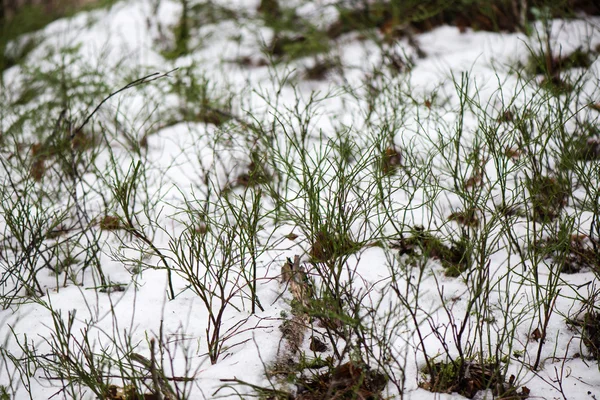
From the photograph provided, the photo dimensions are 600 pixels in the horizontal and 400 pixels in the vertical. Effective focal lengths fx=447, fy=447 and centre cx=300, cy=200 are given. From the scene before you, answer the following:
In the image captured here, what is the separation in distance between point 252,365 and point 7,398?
0.68m

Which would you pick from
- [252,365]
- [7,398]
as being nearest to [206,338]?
[252,365]

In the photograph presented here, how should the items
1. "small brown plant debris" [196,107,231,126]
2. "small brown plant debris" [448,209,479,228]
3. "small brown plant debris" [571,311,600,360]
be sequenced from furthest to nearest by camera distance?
"small brown plant debris" [196,107,231,126] < "small brown plant debris" [448,209,479,228] < "small brown plant debris" [571,311,600,360]

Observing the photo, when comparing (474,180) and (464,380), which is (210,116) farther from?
(464,380)

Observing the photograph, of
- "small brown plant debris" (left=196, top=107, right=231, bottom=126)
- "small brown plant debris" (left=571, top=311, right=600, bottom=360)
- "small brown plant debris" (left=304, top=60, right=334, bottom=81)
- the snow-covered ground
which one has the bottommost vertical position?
Result: "small brown plant debris" (left=571, top=311, right=600, bottom=360)

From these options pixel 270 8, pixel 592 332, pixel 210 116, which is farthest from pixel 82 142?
pixel 270 8

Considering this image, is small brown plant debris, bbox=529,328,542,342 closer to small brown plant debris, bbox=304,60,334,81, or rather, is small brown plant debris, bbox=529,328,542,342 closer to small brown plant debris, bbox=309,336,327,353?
small brown plant debris, bbox=309,336,327,353

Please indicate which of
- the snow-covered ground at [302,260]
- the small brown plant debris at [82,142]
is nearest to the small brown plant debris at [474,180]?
the snow-covered ground at [302,260]

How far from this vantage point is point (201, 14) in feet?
14.0

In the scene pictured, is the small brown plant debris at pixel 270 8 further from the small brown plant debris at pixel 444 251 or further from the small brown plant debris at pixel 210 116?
the small brown plant debris at pixel 444 251

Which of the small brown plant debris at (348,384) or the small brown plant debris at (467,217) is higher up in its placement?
the small brown plant debris at (467,217)

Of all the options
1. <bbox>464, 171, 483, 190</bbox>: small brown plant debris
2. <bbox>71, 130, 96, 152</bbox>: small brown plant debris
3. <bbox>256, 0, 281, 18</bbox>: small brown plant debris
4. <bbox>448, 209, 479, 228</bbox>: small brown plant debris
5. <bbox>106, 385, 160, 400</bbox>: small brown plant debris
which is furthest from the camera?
<bbox>256, 0, 281, 18</bbox>: small brown plant debris

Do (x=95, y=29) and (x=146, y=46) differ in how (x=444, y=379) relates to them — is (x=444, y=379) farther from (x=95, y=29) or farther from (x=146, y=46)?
(x=95, y=29)

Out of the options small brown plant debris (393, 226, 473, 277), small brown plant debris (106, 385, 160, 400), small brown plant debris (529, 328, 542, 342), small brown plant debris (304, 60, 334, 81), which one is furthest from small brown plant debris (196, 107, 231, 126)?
small brown plant debris (529, 328, 542, 342)

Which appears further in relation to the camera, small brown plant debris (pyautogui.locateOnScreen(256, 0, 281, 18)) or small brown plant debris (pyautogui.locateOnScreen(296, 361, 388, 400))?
small brown plant debris (pyautogui.locateOnScreen(256, 0, 281, 18))
